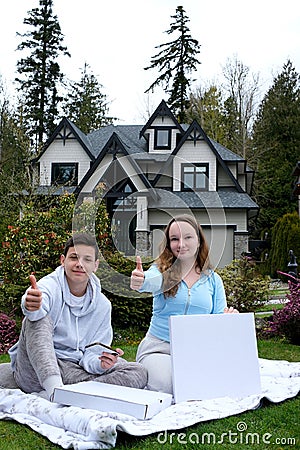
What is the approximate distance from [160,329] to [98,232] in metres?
4.89

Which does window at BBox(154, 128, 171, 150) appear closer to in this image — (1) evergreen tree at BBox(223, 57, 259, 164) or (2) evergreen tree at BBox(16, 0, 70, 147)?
(1) evergreen tree at BBox(223, 57, 259, 164)

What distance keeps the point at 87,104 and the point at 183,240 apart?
98.7ft

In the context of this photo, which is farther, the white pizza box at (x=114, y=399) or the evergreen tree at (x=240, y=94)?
the evergreen tree at (x=240, y=94)

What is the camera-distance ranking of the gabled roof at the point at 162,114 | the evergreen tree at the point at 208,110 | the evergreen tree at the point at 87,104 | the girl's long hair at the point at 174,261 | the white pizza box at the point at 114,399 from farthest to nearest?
the evergreen tree at the point at 87,104, the evergreen tree at the point at 208,110, the gabled roof at the point at 162,114, the girl's long hair at the point at 174,261, the white pizza box at the point at 114,399

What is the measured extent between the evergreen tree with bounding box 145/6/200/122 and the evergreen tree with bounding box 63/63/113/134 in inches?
173

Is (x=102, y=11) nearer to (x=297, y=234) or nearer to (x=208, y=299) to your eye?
(x=297, y=234)

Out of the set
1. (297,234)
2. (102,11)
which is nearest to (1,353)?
(102,11)

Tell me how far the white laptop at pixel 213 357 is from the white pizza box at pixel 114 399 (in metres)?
0.25

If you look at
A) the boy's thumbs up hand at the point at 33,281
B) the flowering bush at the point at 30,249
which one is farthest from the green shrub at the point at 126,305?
the boy's thumbs up hand at the point at 33,281

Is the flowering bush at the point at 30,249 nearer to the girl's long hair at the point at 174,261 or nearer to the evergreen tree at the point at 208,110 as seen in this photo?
the girl's long hair at the point at 174,261

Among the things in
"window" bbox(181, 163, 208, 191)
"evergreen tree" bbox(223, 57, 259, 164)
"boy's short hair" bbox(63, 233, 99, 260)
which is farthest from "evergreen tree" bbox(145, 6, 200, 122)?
"boy's short hair" bbox(63, 233, 99, 260)

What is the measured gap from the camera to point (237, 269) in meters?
9.12

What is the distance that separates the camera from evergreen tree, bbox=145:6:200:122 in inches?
1184

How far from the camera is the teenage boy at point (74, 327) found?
3422mm
